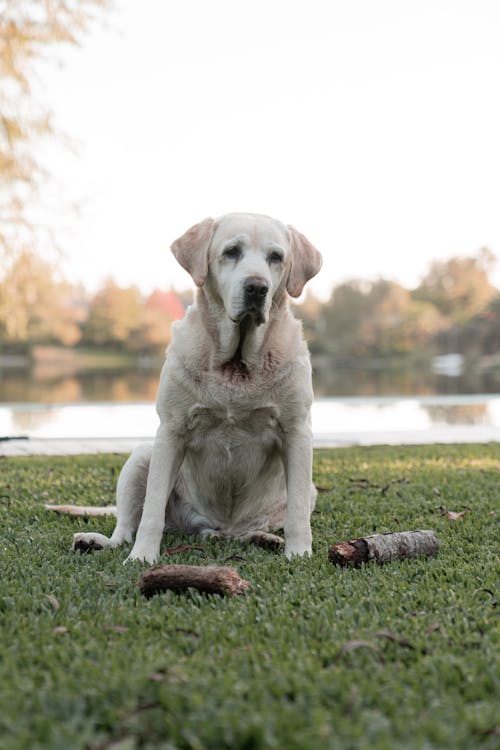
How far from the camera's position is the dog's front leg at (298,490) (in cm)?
351

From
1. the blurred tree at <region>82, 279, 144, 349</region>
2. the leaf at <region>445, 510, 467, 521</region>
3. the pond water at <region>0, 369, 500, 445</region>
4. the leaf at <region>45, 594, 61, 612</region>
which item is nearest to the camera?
the leaf at <region>45, 594, 61, 612</region>

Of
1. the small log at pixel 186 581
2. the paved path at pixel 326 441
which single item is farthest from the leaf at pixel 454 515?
the paved path at pixel 326 441

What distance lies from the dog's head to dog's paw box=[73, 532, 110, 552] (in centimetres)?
120

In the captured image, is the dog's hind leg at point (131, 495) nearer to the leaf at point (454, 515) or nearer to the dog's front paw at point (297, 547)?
the dog's front paw at point (297, 547)

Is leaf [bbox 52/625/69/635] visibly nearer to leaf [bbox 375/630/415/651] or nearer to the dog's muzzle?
leaf [bbox 375/630/415/651]

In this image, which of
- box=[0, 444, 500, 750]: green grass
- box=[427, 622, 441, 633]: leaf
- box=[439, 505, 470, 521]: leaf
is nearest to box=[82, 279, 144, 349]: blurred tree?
box=[439, 505, 470, 521]: leaf

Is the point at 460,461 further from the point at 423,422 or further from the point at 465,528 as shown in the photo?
the point at 423,422

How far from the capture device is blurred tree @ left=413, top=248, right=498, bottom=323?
76750 millimetres

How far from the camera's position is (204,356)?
3.60 m

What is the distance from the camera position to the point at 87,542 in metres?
3.52

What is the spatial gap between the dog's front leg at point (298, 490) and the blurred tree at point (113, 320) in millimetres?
70299

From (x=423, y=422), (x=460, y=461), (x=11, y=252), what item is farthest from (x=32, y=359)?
(x=460, y=461)

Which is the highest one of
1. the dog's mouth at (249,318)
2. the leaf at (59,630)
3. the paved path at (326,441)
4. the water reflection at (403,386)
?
A: the water reflection at (403,386)

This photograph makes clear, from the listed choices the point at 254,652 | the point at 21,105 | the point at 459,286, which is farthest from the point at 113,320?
the point at 254,652
